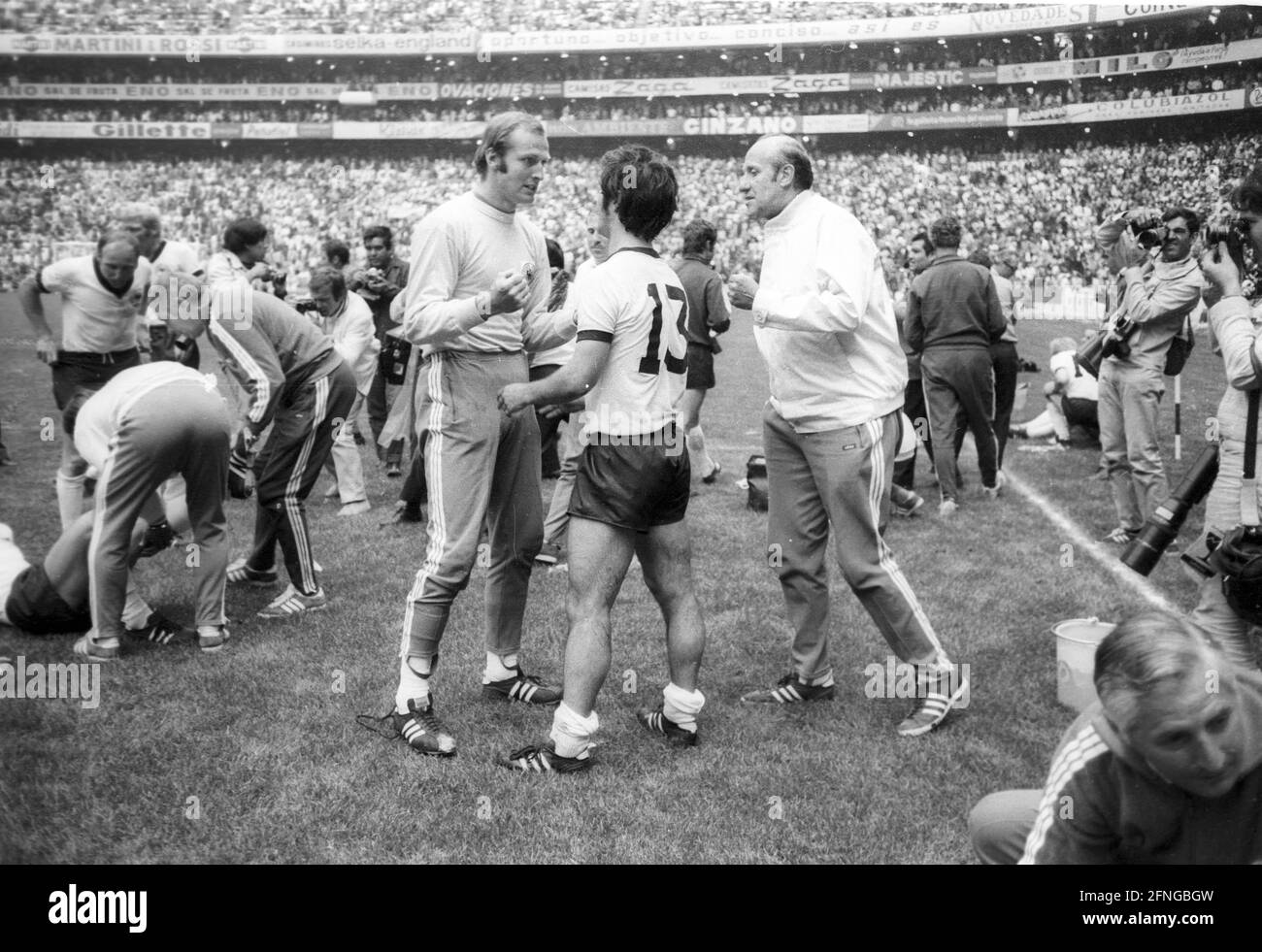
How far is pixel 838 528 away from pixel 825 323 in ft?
2.56

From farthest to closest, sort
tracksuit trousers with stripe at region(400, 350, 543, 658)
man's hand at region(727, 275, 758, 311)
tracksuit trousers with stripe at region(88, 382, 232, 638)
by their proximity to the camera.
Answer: tracksuit trousers with stripe at region(88, 382, 232, 638) → man's hand at region(727, 275, 758, 311) → tracksuit trousers with stripe at region(400, 350, 543, 658)

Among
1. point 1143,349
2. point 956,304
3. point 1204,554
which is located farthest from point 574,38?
point 1204,554

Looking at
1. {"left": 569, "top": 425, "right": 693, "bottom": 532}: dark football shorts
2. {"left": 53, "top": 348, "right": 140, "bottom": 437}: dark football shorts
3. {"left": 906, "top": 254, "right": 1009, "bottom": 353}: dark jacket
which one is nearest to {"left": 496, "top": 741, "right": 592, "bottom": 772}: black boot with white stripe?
{"left": 569, "top": 425, "right": 693, "bottom": 532}: dark football shorts

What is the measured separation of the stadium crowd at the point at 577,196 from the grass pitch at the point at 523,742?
2166cm

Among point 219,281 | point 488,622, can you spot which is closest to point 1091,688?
point 488,622

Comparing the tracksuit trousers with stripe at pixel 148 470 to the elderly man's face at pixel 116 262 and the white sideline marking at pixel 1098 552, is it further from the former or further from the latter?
the white sideline marking at pixel 1098 552

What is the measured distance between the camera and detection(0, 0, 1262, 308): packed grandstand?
28.6 m

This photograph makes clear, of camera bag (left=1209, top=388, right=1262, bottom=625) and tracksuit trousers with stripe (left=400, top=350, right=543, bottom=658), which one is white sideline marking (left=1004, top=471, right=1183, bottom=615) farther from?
tracksuit trousers with stripe (left=400, top=350, right=543, bottom=658)

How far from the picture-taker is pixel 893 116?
34219 millimetres

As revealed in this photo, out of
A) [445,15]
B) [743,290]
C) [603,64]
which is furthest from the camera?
[603,64]

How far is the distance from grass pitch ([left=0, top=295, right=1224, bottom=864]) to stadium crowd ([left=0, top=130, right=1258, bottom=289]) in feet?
71.1

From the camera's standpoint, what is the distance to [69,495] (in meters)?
5.56

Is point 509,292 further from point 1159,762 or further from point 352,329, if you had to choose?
point 352,329

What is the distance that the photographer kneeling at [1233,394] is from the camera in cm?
313
